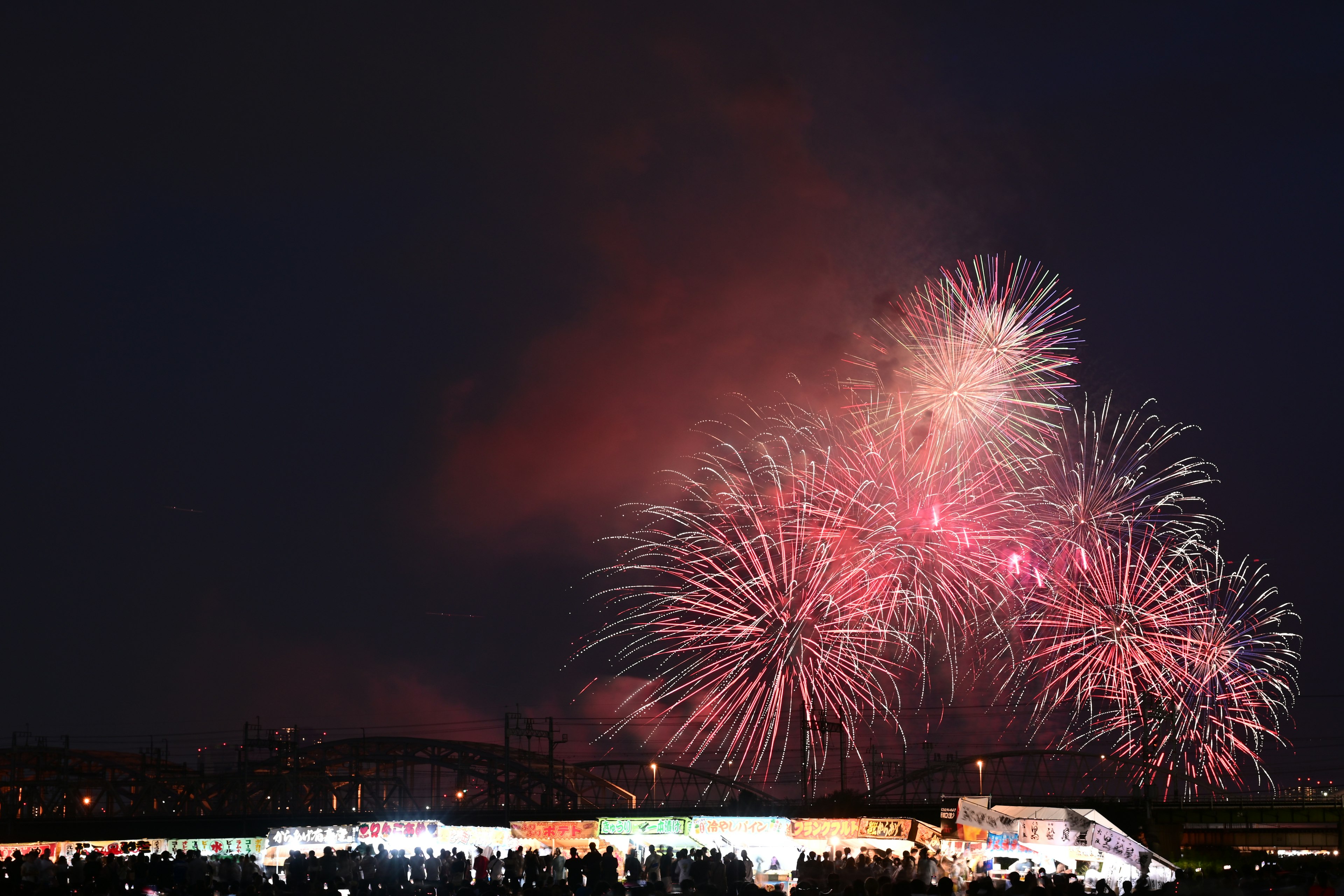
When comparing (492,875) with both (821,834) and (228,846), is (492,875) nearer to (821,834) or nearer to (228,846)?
(821,834)

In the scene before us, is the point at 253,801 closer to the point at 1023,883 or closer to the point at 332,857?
the point at 332,857

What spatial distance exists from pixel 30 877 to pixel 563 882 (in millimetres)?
12704

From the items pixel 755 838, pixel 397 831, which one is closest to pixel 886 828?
pixel 755 838

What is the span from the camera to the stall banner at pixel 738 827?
35.7 meters

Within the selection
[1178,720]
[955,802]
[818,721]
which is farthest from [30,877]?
[1178,720]

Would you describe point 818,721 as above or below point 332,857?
above

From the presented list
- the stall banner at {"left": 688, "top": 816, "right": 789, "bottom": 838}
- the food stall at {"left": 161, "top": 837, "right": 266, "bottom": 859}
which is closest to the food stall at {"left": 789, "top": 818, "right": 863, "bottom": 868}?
the stall banner at {"left": 688, "top": 816, "right": 789, "bottom": 838}

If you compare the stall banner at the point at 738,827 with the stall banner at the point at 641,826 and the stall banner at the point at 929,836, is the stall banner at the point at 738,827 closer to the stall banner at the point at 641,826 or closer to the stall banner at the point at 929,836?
the stall banner at the point at 641,826

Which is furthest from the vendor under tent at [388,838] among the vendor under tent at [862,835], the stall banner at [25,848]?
the vendor under tent at [862,835]

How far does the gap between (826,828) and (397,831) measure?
12.0 meters

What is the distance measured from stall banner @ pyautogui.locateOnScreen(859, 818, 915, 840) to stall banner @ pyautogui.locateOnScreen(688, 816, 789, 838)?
2181mm

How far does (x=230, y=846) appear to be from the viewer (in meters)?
39.8

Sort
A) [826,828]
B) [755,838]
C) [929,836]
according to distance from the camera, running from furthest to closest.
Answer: [755,838], [826,828], [929,836]

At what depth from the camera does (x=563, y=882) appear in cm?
3041
